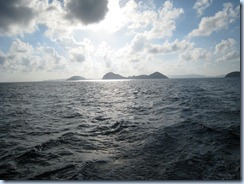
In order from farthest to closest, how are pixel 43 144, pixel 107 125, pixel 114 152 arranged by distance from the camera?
1. pixel 107 125
2. pixel 43 144
3. pixel 114 152

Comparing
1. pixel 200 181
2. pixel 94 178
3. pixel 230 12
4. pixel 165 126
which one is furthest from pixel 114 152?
pixel 230 12

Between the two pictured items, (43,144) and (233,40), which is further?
(43,144)

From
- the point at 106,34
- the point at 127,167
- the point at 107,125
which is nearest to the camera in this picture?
the point at 127,167

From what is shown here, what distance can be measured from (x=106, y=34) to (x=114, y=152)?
436cm

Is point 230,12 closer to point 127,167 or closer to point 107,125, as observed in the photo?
point 127,167

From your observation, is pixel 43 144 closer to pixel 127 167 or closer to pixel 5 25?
pixel 127 167

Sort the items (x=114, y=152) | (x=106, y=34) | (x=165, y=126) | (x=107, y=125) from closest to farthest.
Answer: (x=114, y=152)
(x=106, y=34)
(x=165, y=126)
(x=107, y=125)

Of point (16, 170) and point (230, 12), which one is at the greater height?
point (230, 12)

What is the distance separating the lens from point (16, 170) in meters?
4.82

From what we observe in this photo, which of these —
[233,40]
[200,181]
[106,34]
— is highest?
[106,34]

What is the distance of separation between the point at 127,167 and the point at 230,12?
230 inches

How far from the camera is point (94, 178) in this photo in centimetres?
440

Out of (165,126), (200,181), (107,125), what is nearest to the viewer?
(200,181)

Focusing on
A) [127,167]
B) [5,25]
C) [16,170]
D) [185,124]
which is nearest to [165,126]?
[185,124]
